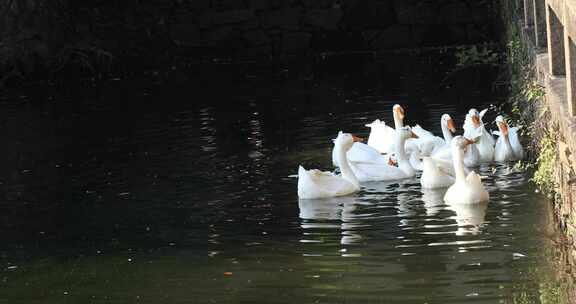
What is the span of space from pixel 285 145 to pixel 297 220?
3565mm

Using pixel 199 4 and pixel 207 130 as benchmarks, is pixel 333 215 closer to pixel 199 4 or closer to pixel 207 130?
pixel 207 130

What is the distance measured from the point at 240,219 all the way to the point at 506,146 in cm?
286

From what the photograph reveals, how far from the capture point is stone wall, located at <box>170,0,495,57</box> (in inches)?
886

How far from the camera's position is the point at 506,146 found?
11367mm

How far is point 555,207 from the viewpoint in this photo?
890cm

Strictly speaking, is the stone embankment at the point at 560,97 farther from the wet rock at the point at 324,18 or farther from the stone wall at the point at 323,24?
the wet rock at the point at 324,18

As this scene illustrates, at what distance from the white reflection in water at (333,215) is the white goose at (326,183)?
0.06 m

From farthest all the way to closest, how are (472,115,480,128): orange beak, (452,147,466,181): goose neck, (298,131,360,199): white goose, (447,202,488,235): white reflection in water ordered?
(472,115,480,128): orange beak → (298,131,360,199): white goose → (452,147,466,181): goose neck → (447,202,488,235): white reflection in water

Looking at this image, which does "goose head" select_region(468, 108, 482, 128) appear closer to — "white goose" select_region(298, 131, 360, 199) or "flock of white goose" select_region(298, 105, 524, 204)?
"flock of white goose" select_region(298, 105, 524, 204)

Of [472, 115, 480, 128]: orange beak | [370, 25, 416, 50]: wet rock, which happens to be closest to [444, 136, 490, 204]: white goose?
[472, 115, 480, 128]: orange beak

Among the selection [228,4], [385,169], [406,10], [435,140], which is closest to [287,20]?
[228,4]

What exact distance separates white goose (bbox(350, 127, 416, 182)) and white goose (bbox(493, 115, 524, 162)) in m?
0.76

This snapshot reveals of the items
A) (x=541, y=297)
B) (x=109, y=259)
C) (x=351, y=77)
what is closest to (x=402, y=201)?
(x=109, y=259)

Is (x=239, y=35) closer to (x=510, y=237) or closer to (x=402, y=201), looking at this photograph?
(x=402, y=201)
